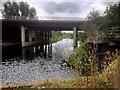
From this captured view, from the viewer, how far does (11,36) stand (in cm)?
3212

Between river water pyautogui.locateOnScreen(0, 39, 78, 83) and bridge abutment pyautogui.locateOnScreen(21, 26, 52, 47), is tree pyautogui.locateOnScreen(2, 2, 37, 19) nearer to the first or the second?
bridge abutment pyautogui.locateOnScreen(21, 26, 52, 47)

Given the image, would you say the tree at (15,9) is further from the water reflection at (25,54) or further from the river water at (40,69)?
the river water at (40,69)

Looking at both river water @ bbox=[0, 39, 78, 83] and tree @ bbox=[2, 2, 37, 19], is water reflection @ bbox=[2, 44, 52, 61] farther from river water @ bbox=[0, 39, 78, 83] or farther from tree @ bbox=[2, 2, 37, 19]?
tree @ bbox=[2, 2, 37, 19]

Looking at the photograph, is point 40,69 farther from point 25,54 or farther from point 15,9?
point 15,9

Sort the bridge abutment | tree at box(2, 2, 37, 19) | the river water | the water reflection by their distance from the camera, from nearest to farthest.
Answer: the river water → the water reflection → tree at box(2, 2, 37, 19) → the bridge abutment

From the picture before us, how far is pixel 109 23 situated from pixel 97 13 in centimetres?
282

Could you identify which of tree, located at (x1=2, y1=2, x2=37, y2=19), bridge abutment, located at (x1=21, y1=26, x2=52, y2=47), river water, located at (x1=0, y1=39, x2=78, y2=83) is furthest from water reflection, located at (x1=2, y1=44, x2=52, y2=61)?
tree, located at (x1=2, y1=2, x2=37, y2=19)

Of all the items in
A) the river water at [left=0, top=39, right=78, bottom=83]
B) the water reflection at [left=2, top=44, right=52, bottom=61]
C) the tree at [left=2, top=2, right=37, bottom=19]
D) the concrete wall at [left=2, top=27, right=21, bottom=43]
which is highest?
the tree at [left=2, top=2, right=37, bottom=19]

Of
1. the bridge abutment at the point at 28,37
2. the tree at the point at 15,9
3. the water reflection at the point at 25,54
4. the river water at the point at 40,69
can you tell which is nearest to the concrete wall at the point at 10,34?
the bridge abutment at the point at 28,37

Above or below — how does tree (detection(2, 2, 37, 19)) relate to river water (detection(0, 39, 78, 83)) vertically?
above

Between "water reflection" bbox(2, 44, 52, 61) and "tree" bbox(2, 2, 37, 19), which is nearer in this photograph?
"water reflection" bbox(2, 44, 52, 61)

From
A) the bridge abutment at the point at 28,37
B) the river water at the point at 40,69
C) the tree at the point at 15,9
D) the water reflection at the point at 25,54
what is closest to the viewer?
the river water at the point at 40,69

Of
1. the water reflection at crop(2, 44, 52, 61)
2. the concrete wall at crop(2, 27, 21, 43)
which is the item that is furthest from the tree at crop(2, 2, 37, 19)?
the water reflection at crop(2, 44, 52, 61)

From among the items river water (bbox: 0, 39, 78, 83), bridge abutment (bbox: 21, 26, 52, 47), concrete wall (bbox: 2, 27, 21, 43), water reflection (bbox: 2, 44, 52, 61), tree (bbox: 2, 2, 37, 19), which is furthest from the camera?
concrete wall (bbox: 2, 27, 21, 43)
